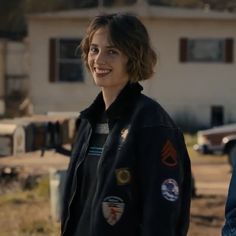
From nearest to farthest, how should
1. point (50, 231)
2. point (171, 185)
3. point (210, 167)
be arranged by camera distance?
point (171, 185), point (50, 231), point (210, 167)

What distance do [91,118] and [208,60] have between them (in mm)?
20251

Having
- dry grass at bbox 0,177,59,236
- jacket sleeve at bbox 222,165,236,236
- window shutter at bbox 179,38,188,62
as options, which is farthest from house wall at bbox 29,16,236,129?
jacket sleeve at bbox 222,165,236,236

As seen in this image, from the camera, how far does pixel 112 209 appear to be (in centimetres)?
331

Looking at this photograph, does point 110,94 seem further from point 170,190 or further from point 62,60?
point 62,60

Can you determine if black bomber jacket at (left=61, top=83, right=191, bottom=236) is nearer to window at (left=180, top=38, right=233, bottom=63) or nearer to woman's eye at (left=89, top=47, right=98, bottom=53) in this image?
woman's eye at (left=89, top=47, right=98, bottom=53)

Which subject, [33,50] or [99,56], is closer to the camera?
[99,56]

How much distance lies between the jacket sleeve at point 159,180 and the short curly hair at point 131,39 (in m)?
0.30

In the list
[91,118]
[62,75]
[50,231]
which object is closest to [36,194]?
[50,231]

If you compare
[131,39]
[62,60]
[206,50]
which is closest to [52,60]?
[62,60]

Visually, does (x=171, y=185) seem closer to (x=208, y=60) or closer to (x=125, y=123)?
(x=125, y=123)

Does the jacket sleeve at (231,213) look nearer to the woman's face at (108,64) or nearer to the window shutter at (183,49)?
the woman's face at (108,64)

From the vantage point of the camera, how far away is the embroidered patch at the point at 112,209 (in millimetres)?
3312

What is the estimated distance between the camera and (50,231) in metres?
8.77

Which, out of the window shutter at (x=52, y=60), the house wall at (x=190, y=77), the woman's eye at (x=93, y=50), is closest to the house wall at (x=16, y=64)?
the window shutter at (x=52, y=60)
